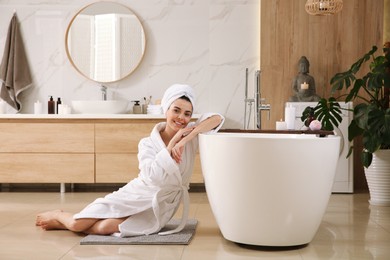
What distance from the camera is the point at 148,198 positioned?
3551mm

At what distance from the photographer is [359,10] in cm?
612

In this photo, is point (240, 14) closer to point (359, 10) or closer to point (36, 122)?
point (359, 10)

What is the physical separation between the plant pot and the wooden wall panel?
0.94 meters

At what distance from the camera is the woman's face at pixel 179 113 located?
3600 millimetres

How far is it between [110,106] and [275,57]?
1663mm

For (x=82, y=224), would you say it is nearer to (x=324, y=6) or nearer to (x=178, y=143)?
(x=178, y=143)

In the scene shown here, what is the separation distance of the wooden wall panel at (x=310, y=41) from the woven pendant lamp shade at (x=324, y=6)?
0.61 m

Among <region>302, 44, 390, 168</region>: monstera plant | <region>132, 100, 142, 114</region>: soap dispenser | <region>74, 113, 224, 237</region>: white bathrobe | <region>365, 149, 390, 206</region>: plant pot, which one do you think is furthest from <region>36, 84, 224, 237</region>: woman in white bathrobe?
<region>132, 100, 142, 114</region>: soap dispenser

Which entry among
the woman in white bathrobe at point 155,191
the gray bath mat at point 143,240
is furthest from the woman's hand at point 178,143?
the gray bath mat at point 143,240

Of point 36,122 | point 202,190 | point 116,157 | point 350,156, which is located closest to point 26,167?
point 36,122

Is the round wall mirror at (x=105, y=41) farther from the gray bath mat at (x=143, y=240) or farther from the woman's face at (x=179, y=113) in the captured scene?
the gray bath mat at (x=143, y=240)

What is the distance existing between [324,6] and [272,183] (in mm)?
2812

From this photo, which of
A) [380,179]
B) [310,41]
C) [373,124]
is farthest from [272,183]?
[310,41]

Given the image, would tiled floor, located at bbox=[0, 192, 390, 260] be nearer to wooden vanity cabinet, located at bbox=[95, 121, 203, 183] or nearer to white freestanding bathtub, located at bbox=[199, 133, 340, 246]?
white freestanding bathtub, located at bbox=[199, 133, 340, 246]
